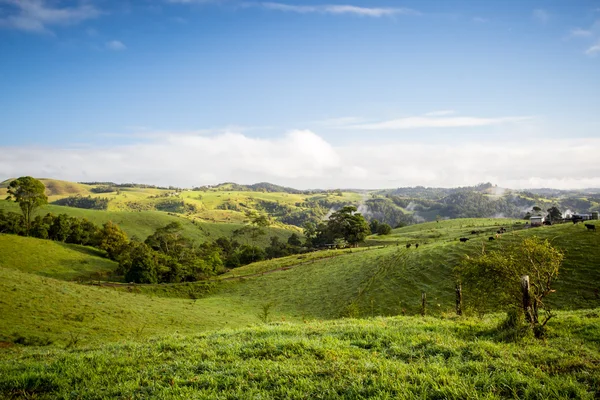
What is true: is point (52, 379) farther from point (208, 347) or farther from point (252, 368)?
point (252, 368)

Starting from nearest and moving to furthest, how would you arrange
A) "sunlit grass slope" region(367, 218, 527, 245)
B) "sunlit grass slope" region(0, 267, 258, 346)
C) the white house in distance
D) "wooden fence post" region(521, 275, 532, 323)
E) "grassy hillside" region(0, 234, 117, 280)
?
"wooden fence post" region(521, 275, 532, 323), "sunlit grass slope" region(0, 267, 258, 346), "grassy hillside" region(0, 234, 117, 280), the white house in distance, "sunlit grass slope" region(367, 218, 527, 245)

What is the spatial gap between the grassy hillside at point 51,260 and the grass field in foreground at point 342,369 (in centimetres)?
6482

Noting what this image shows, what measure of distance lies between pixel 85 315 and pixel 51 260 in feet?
164

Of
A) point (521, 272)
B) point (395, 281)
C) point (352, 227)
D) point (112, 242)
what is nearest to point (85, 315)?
point (521, 272)

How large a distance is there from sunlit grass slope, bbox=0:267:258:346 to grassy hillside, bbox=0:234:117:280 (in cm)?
2830

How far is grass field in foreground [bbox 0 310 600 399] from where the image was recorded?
7.03 m

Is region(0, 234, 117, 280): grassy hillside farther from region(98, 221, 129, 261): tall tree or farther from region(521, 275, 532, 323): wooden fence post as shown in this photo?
region(521, 275, 532, 323): wooden fence post

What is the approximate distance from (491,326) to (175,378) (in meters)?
12.6

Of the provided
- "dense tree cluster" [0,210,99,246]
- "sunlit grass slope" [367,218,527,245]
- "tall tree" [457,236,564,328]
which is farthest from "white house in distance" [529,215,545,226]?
"dense tree cluster" [0,210,99,246]

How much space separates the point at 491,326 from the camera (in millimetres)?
13008

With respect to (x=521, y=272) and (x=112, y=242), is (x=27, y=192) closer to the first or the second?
(x=112, y=242)

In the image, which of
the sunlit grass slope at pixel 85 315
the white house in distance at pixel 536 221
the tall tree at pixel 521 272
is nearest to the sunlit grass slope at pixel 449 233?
the white house in distance at pixel 536 221

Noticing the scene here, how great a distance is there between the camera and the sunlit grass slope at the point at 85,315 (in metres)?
24.2

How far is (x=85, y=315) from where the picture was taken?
30.0 metres
